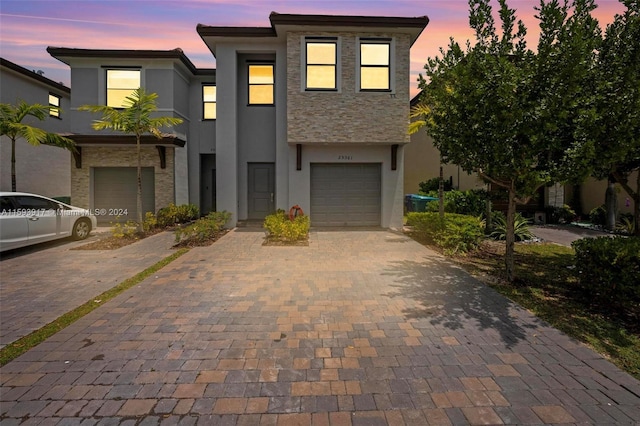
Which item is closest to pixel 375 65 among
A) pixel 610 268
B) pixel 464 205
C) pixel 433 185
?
pixel 464 205

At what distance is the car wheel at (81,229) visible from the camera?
11516 millimetres

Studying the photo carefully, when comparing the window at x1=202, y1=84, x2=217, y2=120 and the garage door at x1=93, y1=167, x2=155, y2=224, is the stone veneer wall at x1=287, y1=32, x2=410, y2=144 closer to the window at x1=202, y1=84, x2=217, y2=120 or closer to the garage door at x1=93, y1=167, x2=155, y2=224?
the window at x1=202, y1=84, x2=217, y2=120

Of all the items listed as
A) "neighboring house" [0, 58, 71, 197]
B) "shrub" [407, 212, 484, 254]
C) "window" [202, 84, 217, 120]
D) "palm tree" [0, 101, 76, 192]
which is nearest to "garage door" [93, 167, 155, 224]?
"palm tree" [0, 101, 76, 192]

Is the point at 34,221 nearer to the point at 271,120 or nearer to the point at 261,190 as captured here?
the point at 261,190

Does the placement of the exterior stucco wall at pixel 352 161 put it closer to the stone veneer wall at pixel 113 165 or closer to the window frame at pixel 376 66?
the window frame at pixel 376 66

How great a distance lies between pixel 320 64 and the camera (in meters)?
13.3

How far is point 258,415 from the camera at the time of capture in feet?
10.0

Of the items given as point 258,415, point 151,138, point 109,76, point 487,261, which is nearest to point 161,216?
point 151,138

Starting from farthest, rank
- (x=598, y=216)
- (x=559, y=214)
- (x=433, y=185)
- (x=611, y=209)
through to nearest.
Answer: (x=433, y=185)
(x=559, y=214)
(x=598, y=216)
(x=611, y=209)

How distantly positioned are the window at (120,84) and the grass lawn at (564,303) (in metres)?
14.7

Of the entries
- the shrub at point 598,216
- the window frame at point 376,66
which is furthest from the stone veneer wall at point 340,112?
the shrub at point 598,216

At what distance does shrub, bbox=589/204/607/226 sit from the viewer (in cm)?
1524

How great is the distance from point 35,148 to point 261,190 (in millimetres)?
12027

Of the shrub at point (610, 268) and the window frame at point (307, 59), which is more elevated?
the window frame at point (307, 59)
